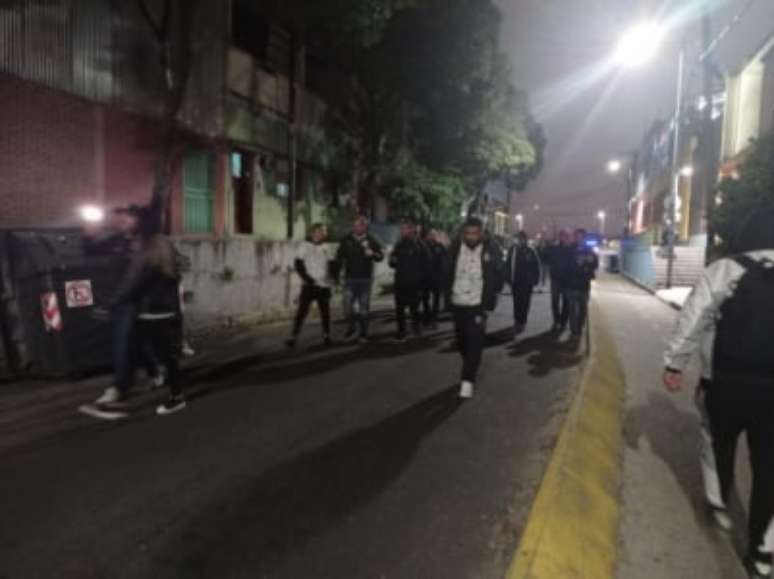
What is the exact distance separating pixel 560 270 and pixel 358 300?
3234 millimetres

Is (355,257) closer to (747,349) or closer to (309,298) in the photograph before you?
(309,298)

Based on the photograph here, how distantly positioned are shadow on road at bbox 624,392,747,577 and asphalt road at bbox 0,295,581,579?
0.74 meters

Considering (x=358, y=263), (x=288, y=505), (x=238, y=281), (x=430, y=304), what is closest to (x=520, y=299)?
(x=430, y=304)

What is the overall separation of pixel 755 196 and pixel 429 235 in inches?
232

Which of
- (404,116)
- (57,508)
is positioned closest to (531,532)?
(57,508)

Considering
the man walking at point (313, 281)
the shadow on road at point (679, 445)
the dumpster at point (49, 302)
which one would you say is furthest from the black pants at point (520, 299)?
the dumpster at point (49, 302)

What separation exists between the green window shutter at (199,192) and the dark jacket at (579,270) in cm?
864

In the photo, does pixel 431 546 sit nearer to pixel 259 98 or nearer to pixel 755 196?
pixel 755 196

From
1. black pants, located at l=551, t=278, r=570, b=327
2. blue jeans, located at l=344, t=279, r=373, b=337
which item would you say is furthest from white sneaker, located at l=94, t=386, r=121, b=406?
black pants, located at l=551, t=278, r=570, b=327

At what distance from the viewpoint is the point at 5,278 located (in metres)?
6.92

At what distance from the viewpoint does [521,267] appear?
1162cm

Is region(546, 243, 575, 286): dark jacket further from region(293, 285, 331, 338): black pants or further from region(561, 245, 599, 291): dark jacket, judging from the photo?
region(293, 285, 331, 338): black pants

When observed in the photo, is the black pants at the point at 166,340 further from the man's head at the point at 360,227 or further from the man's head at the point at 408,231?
the man's head at the point at 408,231

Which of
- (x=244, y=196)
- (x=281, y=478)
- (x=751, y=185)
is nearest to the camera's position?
(x=281, y=478)
